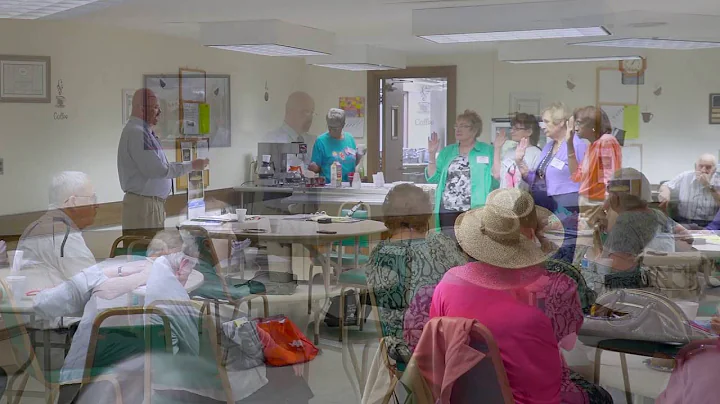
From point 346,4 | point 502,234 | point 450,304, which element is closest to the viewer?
point 450,304

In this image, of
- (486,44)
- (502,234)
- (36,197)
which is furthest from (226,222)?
(502,234)

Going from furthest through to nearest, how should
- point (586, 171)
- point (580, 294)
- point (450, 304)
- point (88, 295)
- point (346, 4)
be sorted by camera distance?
point (346, 4)
point (586, 171)
point (88, 295)
point (580, 294)
point (450, 304)

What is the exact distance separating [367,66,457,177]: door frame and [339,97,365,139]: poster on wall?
0.15ft

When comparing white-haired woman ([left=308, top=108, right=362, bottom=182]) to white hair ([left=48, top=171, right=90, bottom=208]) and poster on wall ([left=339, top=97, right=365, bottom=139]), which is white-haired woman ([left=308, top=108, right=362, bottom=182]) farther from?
white hair ([left=48, top=171, right=90, bottom=208])

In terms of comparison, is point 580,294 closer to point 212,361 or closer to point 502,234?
point 502,234

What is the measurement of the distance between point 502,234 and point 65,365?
151cm

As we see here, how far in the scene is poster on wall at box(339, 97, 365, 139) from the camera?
4.42 metres

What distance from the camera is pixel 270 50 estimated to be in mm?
4668

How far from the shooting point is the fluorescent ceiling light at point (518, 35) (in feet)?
13.5

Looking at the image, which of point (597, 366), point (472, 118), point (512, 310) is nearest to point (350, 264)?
point (472, 118)

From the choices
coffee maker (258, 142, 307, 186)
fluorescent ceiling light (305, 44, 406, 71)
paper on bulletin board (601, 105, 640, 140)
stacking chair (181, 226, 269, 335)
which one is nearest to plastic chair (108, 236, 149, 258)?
stacking chair (181, 226, 269, 335)

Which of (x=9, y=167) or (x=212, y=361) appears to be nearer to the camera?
(x=212, y=361)

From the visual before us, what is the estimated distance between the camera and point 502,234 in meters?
2.41

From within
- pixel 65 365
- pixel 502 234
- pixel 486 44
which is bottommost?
pixel 65 365
